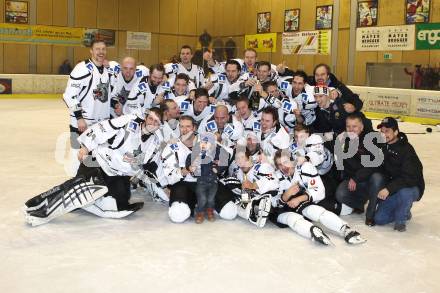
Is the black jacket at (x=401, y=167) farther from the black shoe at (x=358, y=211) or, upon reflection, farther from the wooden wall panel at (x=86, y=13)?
the wooden wall panel at (x=86, y=13)

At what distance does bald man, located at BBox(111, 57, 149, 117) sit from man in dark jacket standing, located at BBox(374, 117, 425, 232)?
3.13 meters

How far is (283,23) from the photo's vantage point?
2028cm

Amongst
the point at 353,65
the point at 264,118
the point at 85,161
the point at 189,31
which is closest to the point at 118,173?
the point at 85,161

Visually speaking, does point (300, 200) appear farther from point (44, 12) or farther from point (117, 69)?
point (44, 12)

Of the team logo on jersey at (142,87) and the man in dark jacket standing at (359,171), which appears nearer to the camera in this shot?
the man in dark jacket standing at (359,171)

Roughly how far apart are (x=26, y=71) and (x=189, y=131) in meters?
17.2

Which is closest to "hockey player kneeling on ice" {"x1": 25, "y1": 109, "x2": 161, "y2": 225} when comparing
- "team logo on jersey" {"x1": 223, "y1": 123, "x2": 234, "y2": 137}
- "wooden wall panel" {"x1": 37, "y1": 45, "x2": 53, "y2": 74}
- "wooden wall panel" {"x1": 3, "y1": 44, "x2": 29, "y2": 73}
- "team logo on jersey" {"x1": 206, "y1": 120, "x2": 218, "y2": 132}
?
"team logo on jersey" {"x1": 206, "y1": 120, "x2": 218, "y2": 132}

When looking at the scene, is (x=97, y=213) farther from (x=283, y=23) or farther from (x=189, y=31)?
(x=189, y=31)

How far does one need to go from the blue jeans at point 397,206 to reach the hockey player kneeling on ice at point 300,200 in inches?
21.4

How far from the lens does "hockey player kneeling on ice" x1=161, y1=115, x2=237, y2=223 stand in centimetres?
455

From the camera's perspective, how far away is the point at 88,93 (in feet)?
19.0

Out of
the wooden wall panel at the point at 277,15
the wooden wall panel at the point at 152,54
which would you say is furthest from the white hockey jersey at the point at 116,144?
the wooden wall panel at the point at 152,54

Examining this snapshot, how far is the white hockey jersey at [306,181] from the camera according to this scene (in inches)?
171

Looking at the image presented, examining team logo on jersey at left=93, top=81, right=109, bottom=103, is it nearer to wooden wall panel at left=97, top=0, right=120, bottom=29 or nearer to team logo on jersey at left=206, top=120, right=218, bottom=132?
team logo on jersey at left=206, top=120, right=218, bottom=132
